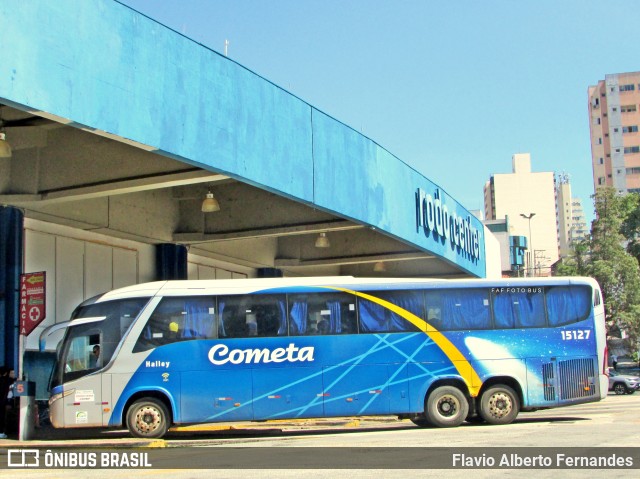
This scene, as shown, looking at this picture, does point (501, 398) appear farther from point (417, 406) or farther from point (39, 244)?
point (39, 244)

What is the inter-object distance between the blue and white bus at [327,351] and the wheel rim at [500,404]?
0.03 metres

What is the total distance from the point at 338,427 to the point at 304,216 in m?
6.38

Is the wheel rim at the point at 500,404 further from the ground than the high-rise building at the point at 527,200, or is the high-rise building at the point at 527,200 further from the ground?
the high-rise building at the point at 527,200

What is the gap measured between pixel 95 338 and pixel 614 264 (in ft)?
132

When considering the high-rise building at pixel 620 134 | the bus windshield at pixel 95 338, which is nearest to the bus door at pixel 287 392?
the bus windshield at pixel 95 338

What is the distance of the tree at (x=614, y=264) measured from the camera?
163 feet

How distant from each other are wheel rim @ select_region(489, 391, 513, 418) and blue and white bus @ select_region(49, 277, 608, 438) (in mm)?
32

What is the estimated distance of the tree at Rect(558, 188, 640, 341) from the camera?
49812 mm

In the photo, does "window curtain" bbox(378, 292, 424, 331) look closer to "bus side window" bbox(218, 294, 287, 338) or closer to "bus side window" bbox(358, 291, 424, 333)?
"bus side window" bbox(358, 291, 424, 333)

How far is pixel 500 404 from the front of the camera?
730 inches

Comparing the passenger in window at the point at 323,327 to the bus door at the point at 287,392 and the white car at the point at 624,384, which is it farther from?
the white car at the point at 624,384

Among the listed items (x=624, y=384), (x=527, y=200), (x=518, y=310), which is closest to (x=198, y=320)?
(x=518, y=310)

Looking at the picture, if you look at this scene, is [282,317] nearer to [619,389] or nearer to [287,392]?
[287,392]

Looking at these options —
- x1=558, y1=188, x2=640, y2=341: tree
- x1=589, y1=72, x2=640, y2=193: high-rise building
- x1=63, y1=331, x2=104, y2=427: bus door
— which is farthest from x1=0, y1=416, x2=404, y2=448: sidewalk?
x1=589, y1=72, x2=640, y2=193: high-rise building
